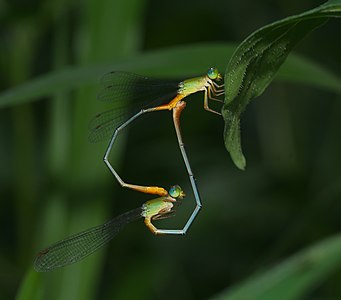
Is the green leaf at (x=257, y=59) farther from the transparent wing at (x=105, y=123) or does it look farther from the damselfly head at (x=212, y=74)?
the transparent wing at (x=105, y=123)

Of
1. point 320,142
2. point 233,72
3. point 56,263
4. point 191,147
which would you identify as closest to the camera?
point 233,72

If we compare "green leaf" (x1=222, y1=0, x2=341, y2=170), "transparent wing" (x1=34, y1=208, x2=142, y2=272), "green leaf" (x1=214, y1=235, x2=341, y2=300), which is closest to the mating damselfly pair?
"transparent wing" (x1=34, y1=208, x2=142, y2=272)

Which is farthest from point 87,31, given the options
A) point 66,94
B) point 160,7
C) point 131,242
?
point 160,7

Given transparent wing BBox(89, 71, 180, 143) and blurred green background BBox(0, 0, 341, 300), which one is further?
blurred green background BBox(0, 0, 341, 300)

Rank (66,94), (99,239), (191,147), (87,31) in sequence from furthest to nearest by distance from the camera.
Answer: (191,147) → (66,94) → (87,31) → (99,239)

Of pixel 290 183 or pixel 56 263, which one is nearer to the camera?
pixel 56 263

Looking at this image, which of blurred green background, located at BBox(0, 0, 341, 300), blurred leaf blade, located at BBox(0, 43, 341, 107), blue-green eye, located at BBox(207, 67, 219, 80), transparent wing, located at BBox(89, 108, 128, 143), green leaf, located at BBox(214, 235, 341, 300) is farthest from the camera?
blurred green background, located at BBox(0, 0, 341, 300)

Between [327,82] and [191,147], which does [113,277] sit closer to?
[191,147]

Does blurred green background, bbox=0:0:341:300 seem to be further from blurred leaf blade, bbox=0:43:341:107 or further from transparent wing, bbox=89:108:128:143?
transparent wing, bbox=89:108:128:143
